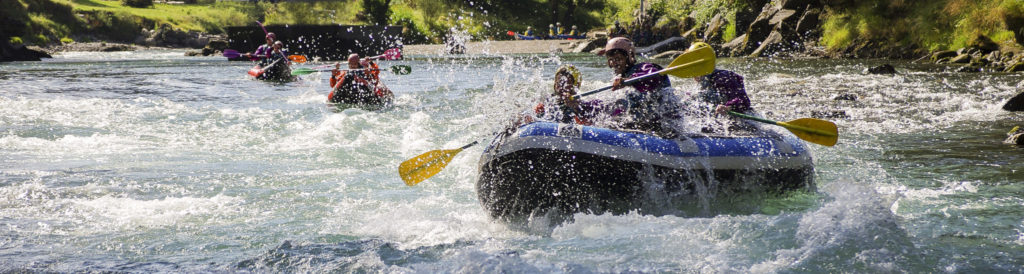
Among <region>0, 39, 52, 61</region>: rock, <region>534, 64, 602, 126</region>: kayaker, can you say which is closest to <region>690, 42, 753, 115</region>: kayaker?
<region>534, 64, 602, 126</region>: kayaker

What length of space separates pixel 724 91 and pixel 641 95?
0.74 meters

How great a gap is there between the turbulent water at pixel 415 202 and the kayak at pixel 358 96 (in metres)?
0.72

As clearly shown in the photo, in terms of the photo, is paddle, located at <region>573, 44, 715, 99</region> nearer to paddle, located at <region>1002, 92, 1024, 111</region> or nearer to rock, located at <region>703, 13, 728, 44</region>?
paddle, located at <region>1002, 92, 1024, 111</region>

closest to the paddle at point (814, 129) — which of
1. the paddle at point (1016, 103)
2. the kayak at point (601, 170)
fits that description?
the kayak at point (601, 170)

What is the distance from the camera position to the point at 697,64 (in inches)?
216

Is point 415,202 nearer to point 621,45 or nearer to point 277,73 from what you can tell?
point 621,45

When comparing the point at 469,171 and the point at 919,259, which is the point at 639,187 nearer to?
the point at 919,259

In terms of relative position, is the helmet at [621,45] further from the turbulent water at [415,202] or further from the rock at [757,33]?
the rock at [757,33]

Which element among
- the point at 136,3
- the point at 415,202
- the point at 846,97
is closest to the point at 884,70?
the point at 846,97

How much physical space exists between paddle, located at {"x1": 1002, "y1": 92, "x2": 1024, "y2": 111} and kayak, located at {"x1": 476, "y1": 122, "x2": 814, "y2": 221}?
6.64m

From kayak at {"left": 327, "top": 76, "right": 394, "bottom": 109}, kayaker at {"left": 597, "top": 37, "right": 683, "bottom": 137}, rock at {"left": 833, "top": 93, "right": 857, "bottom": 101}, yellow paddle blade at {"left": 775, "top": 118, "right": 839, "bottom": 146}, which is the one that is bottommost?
kayak at {"left": 327, "top": 76, "right": 394, "bottom": 109}

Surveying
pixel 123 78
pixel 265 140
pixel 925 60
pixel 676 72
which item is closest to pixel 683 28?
pixel 925 60

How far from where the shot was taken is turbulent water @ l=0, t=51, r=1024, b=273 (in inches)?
165

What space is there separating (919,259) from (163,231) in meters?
4.50
